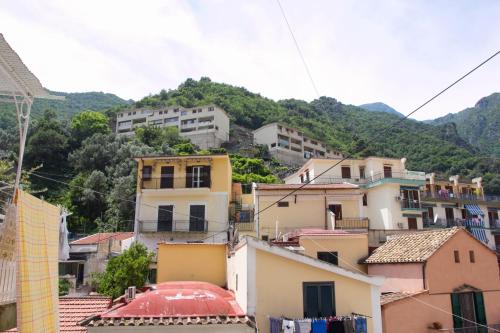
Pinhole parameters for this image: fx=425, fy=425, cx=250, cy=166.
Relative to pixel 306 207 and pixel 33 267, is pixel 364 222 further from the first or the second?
pixel 33 267

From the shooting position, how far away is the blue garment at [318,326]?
39.8 ft

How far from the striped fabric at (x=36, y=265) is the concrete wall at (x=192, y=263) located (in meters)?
9.82

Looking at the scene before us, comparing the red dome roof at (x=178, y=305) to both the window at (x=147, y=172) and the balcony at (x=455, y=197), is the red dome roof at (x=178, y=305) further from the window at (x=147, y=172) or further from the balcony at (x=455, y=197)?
the balcony at (x=455, y=197)

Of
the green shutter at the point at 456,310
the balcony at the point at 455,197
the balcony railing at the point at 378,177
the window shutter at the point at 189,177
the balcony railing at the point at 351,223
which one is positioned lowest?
the green shutter at the point at 456,310

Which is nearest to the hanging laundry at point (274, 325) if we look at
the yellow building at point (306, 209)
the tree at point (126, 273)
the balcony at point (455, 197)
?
the tree at point (126, 273)

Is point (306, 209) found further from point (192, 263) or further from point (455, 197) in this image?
point (455, 197)

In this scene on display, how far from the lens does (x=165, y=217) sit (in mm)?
32531

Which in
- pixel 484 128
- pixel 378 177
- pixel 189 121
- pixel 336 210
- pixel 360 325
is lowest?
pixel 360 325

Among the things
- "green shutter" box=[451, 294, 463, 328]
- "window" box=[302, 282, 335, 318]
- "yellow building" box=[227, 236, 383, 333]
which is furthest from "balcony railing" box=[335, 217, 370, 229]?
"window" box=[302, 282, 335, 318]

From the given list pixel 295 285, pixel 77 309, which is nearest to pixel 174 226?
pixel 77 309

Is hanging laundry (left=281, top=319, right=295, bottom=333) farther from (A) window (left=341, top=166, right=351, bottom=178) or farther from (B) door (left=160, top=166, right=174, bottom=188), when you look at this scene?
(A) window (left=341, top=166, right=351, bottom=178)

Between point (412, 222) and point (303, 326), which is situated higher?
point (412, 222)

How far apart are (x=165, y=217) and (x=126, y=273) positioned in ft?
35.8

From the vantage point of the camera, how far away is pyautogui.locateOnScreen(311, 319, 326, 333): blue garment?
1212 centimetres
